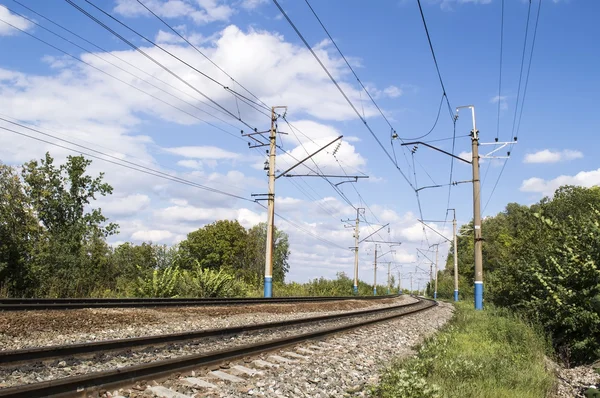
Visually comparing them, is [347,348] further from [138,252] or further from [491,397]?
[138,252]

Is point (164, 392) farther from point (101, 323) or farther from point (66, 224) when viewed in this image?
point (66, 224)

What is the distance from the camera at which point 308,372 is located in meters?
7.55

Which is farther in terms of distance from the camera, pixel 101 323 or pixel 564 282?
pixel 564 282

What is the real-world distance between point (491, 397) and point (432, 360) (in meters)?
1.92

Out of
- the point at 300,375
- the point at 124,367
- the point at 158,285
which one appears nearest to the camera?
the point at 124,367

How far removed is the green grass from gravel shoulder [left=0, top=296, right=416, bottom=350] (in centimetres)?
535

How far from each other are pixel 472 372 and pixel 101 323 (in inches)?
291

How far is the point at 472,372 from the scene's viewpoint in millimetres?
7691

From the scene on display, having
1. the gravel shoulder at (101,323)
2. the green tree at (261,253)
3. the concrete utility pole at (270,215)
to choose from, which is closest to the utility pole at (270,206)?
the concrete utility pole at (270,215)

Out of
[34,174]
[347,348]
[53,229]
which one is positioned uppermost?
[34,174]

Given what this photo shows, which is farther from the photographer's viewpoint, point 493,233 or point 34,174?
point 493,233

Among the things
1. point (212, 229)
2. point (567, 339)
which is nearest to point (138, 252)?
point (212, 229)

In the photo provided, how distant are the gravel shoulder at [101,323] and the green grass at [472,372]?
535 centimetres

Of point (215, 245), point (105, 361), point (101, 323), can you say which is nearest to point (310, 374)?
point (105, 361)
